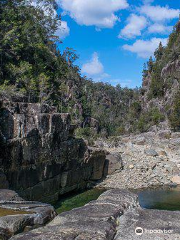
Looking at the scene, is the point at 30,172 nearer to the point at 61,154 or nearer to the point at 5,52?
the point at 61,154

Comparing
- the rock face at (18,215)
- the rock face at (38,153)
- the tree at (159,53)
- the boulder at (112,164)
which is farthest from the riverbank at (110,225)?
the tree at (159,53)

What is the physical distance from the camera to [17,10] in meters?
34.9

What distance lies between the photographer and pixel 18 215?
923 centimetres

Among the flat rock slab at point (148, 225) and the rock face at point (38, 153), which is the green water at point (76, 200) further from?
the flat rock slab at point (148, 225)

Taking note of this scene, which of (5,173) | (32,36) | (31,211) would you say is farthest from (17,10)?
(31,211)

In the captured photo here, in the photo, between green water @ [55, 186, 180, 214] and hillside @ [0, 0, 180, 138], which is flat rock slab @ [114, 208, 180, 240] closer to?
green water @ [55, 186, 180, 214]

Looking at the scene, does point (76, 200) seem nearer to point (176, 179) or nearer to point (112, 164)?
point (112, 164)

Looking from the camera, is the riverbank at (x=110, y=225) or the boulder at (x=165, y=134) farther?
the boulder at (x=165, y=134)

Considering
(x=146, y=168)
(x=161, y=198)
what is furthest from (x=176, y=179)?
(x=161, y=198)

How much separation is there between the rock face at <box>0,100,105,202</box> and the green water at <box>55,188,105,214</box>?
0.75 meters

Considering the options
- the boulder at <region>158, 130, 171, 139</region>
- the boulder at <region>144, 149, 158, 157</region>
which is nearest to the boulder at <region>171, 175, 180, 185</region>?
the boulder at <region>144, 149, 158, 157</region>

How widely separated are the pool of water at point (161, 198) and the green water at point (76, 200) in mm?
3674

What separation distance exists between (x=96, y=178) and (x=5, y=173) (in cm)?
1126

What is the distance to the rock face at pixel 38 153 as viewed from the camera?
17781 millimetres
